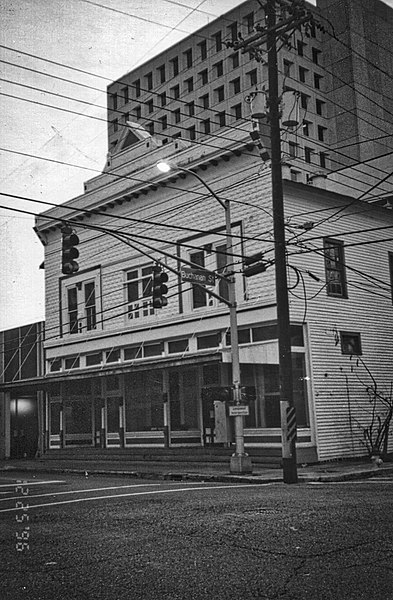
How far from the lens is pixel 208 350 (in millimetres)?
27188

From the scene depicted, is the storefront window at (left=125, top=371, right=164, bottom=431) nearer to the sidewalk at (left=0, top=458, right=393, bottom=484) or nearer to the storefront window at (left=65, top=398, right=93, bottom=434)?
the sidewalk at (left=0, top=458, right=393, bottom=484)

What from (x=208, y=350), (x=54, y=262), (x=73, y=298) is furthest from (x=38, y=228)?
(x=208, y=350)

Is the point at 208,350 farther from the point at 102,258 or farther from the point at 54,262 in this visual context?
the point at 54,262

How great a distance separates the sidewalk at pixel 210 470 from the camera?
21.0m

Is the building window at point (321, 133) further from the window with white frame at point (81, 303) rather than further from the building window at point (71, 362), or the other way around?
the building window at point (71, 362)

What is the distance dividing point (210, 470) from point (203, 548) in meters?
15.8

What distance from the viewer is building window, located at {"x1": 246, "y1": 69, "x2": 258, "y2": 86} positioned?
62.2m

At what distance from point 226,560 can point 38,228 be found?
3102cm

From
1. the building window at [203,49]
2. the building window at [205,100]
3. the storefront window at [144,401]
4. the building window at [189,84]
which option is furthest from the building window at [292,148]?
the building window at [189,84]

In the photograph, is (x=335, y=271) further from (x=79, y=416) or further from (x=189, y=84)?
(x=189, y=84)

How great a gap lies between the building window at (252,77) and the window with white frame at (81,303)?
3381cm

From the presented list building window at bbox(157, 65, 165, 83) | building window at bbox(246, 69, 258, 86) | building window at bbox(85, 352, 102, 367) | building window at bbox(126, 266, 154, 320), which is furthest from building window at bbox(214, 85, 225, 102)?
building window at bbox(85, 352, 102, 367)

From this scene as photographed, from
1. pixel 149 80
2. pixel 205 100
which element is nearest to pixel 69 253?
pixel 205 100

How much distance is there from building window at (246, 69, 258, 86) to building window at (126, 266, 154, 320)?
117 ft
